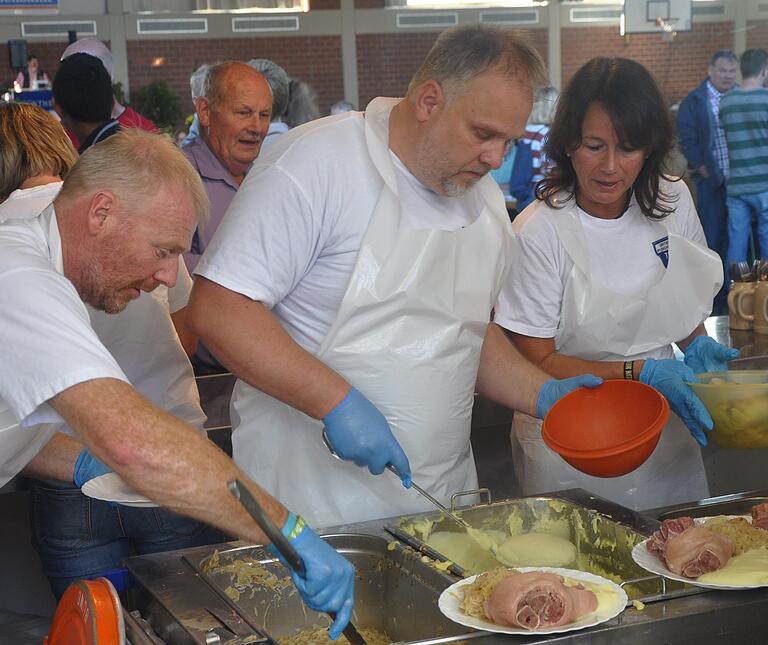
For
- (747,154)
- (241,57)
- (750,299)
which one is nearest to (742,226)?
(747,154)

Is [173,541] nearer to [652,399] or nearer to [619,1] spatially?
[652,399]

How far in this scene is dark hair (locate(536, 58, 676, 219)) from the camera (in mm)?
2029

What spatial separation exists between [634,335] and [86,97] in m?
1.95

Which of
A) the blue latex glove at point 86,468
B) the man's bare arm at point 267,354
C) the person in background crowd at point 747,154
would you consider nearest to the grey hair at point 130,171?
the man's bare arm at point 267,354

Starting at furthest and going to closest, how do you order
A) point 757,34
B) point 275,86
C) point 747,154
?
point 757,34, point 747,154, point 275,86

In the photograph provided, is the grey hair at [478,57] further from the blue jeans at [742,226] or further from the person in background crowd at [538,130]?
the blue jeans at [742,226]

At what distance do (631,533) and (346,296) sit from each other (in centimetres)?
59

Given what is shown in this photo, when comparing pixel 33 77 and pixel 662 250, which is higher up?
pixel 33 77

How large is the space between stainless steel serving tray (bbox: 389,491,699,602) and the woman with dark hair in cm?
44

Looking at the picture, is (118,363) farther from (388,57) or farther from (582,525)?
(388,57)

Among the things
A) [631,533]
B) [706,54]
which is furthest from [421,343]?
[706,54]

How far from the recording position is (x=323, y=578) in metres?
1.20

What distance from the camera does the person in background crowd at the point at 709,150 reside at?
630 cm

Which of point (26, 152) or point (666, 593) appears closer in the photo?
point (666, 593)
